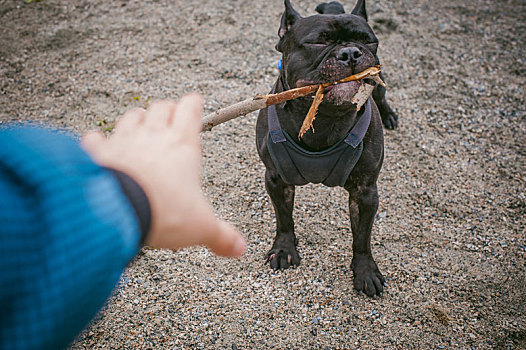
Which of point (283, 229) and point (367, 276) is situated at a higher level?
point (283, 229)

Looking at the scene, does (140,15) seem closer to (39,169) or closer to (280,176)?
(280,176)

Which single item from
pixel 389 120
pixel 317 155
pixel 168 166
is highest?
pixel 168 166

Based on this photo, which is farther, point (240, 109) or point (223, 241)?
point (240, 109)

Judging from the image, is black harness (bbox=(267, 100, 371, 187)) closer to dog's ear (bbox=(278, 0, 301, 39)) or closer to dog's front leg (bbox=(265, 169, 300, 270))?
dog's front leg (bbox=(265, 169, 300, 270))

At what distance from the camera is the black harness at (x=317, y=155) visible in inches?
85.3

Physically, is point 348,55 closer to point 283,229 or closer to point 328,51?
point 328,51

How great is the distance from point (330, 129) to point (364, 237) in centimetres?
76

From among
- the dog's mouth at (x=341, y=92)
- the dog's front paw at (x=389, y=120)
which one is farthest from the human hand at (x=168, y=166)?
the dog's front paw at (x=389, y=120)

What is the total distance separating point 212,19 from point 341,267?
350 centimetres

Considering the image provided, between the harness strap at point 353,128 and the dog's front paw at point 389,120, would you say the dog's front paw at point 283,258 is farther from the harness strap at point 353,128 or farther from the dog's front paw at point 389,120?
the dog's front paw at point 389,120

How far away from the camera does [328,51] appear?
1954 millimetres

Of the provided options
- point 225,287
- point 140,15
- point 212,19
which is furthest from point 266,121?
point 140,15

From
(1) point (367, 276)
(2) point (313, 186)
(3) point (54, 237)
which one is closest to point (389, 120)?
(2) point (313, 186)

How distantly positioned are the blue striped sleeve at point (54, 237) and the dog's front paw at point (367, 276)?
2140 millimetres
